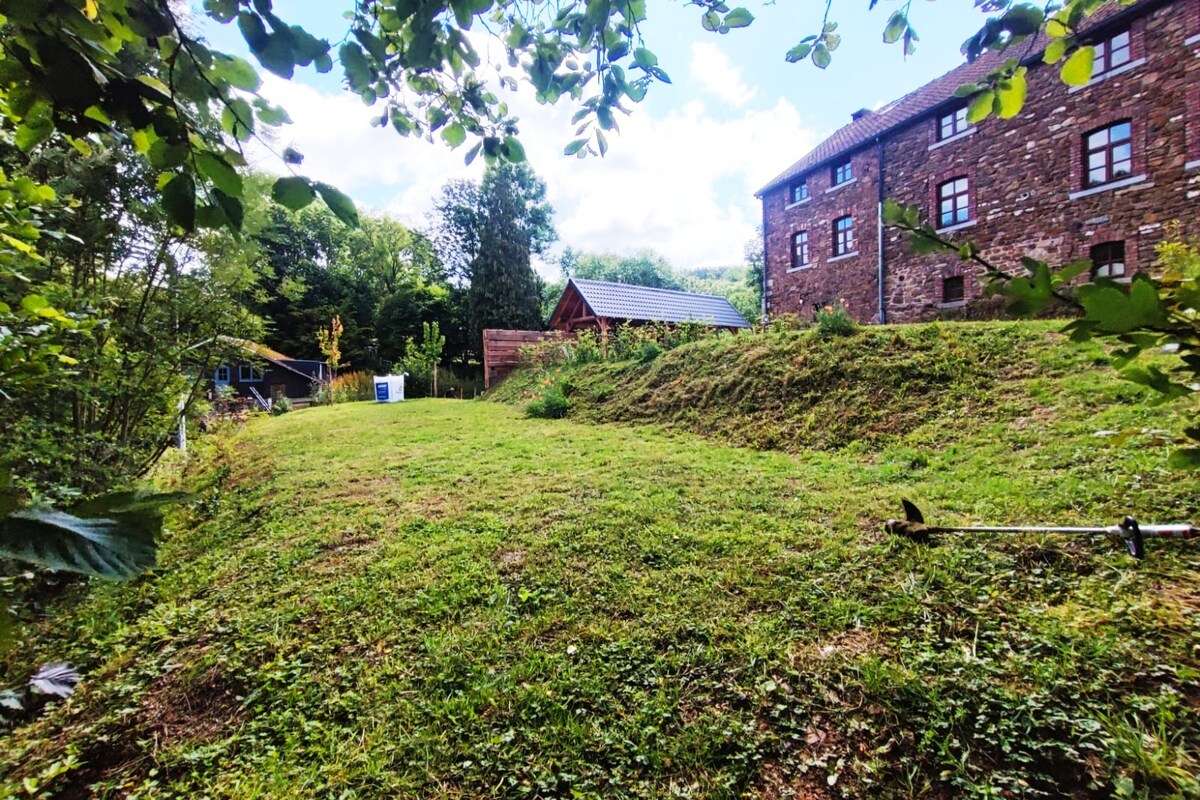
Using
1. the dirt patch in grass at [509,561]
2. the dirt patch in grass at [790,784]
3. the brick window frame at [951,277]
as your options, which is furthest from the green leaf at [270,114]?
the brick window frame at [951,277]

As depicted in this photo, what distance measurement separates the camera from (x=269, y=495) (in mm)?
4414

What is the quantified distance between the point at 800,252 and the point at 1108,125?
7.28m

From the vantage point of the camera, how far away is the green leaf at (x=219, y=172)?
2.39 feet

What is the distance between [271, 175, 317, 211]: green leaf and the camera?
0.74 metres

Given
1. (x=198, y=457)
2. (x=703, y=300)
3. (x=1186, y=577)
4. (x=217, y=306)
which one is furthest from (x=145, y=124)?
(x=703, y=300)

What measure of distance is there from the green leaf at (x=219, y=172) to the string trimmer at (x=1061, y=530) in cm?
277

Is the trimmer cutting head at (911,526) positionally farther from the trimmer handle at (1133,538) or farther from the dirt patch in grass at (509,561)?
the dirt patch in grass at (509,561)

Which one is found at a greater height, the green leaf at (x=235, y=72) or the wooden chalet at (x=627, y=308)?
the wooden chalet at (x=627, y=308)

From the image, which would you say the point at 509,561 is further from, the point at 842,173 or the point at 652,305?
the point at 842,173

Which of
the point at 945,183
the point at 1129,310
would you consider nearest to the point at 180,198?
the point at 1129,310

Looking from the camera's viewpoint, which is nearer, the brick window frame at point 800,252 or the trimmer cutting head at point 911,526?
the trimmer cutting head at point 911,526

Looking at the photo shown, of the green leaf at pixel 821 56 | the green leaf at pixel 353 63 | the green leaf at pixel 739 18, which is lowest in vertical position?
the green leaf at pixel 353 63

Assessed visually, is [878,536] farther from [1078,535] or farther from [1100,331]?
[1100,331]

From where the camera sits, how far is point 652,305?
1530 centimetres
